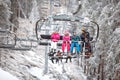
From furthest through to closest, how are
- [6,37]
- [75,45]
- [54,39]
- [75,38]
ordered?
1. [6,37]
2. [75,45]
3. [75,38]
4. [54,39]

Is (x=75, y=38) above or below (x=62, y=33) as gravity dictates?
below

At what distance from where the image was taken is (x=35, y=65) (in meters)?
30.2

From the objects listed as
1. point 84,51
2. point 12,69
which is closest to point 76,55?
point 84,51

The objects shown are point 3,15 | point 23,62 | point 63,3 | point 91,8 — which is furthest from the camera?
point 63,3

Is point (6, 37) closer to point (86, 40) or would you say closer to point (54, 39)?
point (86, 40)

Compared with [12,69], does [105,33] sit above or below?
above

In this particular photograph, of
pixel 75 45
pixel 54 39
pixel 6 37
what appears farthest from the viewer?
pixel 6 37

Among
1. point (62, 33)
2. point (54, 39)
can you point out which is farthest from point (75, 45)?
point (62, 33)

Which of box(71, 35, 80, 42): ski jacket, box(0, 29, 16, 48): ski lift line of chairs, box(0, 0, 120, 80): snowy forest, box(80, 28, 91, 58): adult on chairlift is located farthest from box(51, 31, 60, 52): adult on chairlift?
box(0, 29, 16, 48): ski lift line of chairs

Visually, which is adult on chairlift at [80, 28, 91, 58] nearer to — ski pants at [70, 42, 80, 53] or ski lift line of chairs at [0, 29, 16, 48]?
ski pants at [70, 42, 80, 53]

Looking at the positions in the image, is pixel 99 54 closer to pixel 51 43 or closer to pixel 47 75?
pixel 47 75

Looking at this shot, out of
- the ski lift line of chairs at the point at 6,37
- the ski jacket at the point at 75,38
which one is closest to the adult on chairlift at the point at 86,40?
the ski jacket at the point at 75,38

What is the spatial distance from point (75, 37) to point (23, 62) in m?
12.7

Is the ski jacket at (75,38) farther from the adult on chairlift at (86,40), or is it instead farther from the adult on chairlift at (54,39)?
the adult on chairlift at (54,39)
